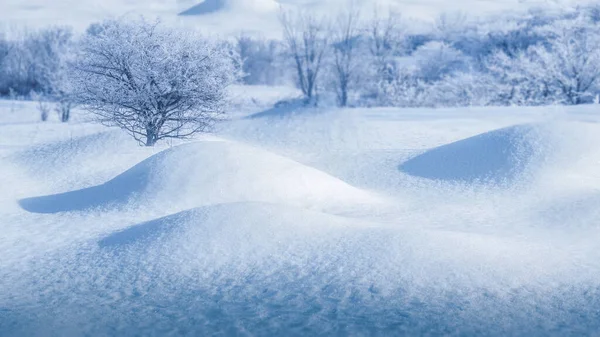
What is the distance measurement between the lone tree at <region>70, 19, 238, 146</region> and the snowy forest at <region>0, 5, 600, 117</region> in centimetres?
577

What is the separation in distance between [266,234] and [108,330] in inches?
108

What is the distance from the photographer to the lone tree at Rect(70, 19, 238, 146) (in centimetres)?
1415

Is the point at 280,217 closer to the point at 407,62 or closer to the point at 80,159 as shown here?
the point at 80,159

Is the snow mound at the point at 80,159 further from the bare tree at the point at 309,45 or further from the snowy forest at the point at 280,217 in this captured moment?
the bare tree at the point at 309,45

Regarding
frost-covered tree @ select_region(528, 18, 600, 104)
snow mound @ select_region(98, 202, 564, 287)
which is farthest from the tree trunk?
frost-covered tree @ select_region(528, 18, 600, 104)

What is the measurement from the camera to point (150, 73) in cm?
1399

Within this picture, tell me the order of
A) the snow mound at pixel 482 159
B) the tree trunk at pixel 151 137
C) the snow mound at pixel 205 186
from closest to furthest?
the snow mound at pixel 205 186 < the snow mound at pixel 482 159 < the tree trunk at pixel 151 137

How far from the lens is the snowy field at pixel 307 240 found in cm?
576

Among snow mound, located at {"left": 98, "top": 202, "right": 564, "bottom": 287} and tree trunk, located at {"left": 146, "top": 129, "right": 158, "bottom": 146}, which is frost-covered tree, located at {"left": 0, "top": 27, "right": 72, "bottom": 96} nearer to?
tree trunk, located at {"left": 146, "top": 129, "right": 158, "bottom": 146}

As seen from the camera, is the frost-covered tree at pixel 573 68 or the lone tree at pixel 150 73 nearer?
the lone tree at pixel 150 73

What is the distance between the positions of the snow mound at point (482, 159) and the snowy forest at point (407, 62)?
9523 mm

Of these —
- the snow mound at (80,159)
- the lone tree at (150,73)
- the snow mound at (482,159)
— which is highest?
the lone tree at (150,73)

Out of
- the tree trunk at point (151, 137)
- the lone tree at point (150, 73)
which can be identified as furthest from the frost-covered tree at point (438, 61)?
the tree trunk at point (151, 137)

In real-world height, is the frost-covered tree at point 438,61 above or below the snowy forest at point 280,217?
above
